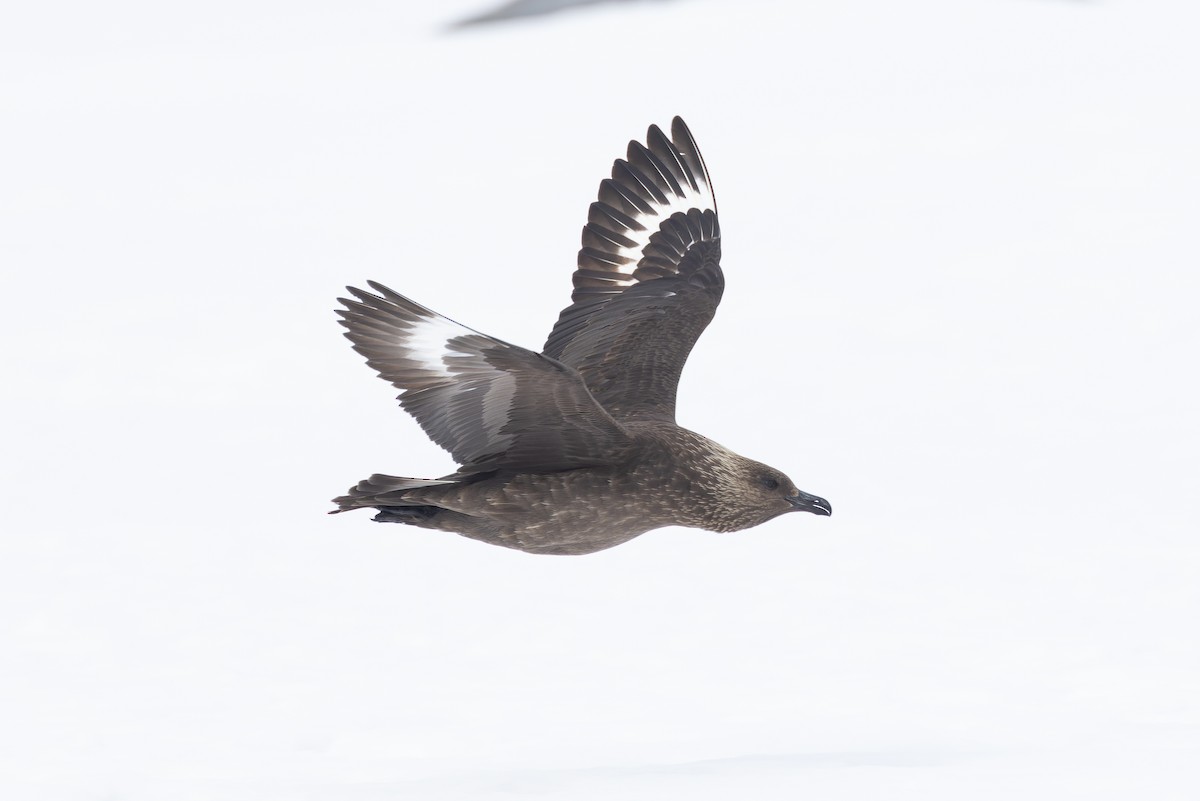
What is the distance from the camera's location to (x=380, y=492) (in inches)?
201

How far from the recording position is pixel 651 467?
5285 millimetres

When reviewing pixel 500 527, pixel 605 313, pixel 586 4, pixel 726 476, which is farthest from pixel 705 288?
pixel 586 4

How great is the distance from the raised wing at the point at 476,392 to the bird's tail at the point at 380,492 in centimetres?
17

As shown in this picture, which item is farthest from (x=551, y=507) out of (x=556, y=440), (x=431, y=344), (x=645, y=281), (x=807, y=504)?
(x=645, y=281)

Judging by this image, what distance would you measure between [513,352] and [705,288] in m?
1.90

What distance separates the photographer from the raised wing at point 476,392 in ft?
16.0

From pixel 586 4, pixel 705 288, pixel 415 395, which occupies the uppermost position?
pixel 586 4

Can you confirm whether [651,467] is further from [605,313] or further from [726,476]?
[605,313]

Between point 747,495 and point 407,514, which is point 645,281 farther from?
point 407,514

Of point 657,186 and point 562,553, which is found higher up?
point 657,186

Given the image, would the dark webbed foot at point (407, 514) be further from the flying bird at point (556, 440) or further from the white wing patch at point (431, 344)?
the white wing patch at point (431, 344)

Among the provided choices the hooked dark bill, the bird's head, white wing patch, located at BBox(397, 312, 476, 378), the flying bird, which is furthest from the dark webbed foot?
the hooked dark bill

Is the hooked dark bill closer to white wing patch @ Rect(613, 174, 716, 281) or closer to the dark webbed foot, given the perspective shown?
the dark webbed foot

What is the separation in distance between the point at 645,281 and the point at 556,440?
4.91ft
